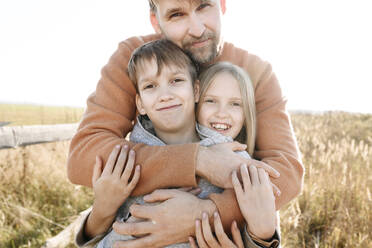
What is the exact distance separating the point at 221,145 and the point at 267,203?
0.44 metres

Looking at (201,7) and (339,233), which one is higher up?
(201,7)

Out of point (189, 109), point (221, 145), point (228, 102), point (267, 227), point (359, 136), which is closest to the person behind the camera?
point (267, 227)

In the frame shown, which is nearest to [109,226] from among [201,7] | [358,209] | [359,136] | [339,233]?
[201,7]

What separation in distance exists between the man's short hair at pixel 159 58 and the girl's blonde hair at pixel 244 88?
109mm

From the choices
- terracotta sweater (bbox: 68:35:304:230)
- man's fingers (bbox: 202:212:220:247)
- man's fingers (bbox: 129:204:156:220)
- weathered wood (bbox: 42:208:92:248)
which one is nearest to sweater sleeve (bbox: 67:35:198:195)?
terracotta sweater (bbox: 68:35:304:230)

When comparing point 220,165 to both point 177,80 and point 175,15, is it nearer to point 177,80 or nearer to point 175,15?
point 177,80

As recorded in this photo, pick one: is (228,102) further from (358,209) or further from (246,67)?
(358,209)

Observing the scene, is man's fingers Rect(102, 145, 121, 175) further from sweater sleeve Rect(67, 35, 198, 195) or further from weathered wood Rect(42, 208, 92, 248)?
weathered wood Rect(42, 208, 92, 248)

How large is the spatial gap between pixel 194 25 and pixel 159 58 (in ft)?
1.53

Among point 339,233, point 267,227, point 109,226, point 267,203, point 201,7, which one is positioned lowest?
point 339,233

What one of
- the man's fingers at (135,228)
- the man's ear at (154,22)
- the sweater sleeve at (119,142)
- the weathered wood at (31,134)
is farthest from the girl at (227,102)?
the weathered wood at (31,134)

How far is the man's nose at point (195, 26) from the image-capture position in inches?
84.6

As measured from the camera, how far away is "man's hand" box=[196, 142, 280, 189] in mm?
1585

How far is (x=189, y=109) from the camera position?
6.46ft
